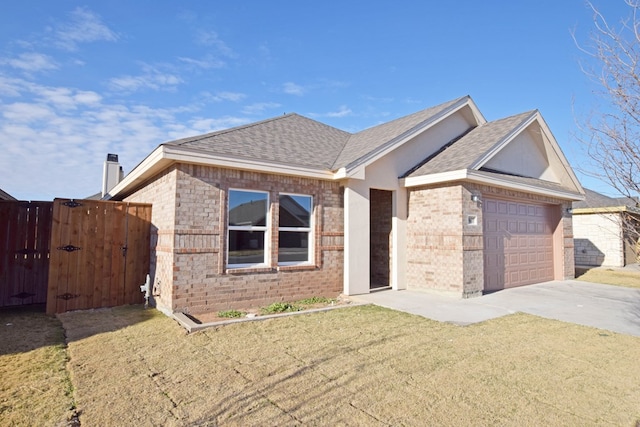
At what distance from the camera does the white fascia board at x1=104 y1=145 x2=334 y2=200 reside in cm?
695

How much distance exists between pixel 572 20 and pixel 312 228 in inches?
253

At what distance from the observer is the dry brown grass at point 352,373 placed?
129 inches

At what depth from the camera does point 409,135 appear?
1023cm

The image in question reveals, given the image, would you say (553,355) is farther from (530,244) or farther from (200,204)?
(530,244)

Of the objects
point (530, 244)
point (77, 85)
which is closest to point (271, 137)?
point (77, 85)

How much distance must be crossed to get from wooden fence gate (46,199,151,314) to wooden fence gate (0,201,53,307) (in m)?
1.48

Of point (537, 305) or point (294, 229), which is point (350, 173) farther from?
point (537, 305)

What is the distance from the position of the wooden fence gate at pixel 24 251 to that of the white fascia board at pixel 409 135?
764 cm

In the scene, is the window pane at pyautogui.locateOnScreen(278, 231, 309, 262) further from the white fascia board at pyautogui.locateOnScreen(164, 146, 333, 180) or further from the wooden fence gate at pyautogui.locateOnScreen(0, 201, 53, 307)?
the wooden fence gate at pyautogui.locateOnScreen(0, 201, 53, 307)

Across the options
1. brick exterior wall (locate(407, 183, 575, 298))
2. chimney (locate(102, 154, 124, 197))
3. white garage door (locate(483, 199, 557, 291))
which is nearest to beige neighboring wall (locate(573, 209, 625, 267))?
white garage door (locate(483, 199, 557, 291))

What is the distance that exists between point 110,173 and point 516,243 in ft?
52.8

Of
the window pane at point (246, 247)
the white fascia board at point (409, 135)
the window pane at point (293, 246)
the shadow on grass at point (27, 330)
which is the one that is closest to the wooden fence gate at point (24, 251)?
the shadow on grass at point (27, 330)

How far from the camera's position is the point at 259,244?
8234mm

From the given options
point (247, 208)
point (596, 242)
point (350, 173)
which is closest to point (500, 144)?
point (350, 173)
